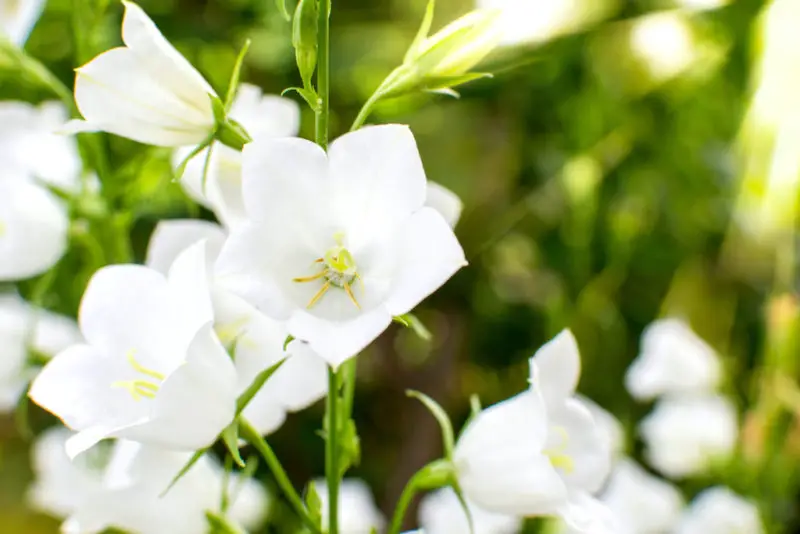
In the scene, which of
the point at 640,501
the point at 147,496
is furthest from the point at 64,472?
the point at 640,501

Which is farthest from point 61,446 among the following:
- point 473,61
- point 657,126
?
point 657,126

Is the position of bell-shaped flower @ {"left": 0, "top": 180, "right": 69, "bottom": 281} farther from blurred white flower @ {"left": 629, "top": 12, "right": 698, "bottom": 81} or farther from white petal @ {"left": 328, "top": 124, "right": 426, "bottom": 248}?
blurred white flower @ {"left": 629, "top": 12, "right": 698, "bottom": 81}

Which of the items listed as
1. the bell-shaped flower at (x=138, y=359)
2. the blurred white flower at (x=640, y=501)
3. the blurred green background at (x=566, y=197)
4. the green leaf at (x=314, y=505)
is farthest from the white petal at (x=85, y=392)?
the blurred white flower at (x=640, y=501)

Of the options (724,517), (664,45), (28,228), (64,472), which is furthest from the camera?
(664,45)

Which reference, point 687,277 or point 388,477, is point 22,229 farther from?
point 687,277

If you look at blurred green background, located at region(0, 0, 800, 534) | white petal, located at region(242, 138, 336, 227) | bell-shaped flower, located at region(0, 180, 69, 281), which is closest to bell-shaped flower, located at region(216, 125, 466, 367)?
white petal, located at region(242, 138, 336, 227)

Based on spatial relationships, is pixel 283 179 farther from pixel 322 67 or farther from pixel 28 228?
pixel 28 228

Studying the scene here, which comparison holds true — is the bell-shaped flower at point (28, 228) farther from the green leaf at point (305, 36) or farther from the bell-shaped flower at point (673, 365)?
the bell-shaped flower at point (673, 365)
